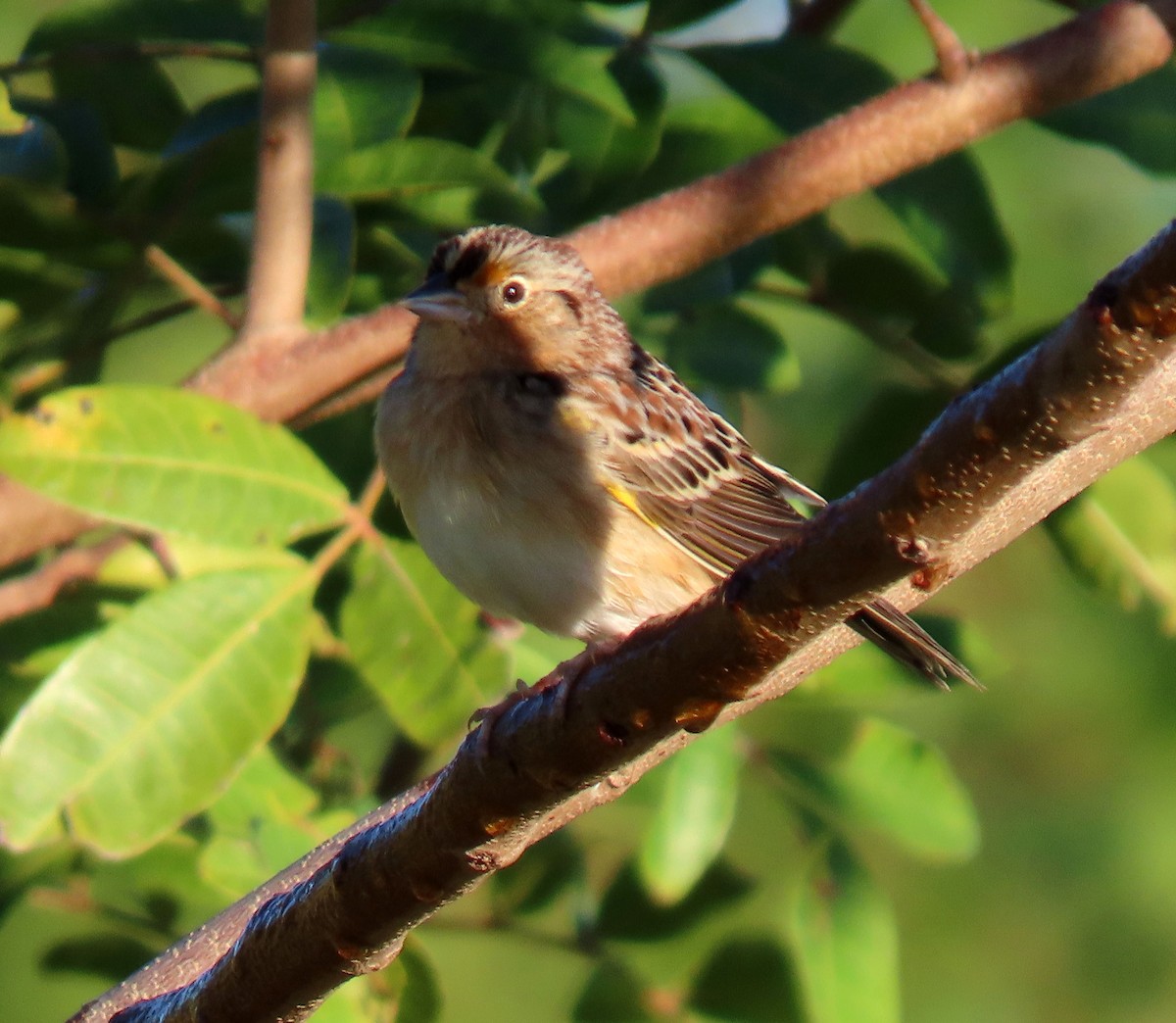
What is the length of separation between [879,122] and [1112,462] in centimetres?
126

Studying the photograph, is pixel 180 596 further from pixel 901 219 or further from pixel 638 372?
pixel 901 219

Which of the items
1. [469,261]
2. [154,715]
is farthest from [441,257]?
[154,715]

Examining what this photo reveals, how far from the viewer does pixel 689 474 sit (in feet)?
12.9

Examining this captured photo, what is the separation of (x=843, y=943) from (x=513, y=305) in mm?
1691

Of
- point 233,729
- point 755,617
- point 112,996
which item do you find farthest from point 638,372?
point 755,617

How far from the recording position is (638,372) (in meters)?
4.15

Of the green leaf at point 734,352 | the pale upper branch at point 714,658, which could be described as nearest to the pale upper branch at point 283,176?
the green leaf at point 734,352

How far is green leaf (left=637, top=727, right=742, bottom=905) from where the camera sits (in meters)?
3.57

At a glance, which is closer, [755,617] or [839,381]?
[755,617]

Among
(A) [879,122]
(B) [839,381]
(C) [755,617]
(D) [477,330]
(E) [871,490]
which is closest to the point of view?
(E) [871,490]

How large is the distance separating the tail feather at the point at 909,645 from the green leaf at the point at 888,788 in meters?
0.27

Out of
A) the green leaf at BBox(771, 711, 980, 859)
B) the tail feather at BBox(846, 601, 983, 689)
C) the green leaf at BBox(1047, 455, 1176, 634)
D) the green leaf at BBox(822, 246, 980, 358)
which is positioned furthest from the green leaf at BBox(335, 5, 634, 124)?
the green leaf at BBox(771, 711, 980, 859)

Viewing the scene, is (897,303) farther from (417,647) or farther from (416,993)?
(416,993)

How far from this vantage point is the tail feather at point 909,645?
3.33 m
